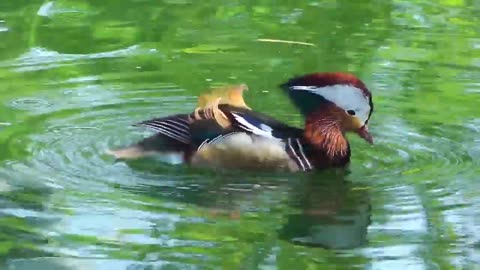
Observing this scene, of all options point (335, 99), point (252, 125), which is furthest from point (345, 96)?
point (252, 125)

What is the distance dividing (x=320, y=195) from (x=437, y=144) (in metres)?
0.88

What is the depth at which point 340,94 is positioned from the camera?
6.06 meters

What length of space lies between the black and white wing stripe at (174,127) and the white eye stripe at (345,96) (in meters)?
0.54

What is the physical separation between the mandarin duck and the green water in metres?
0.09

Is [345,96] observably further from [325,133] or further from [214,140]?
[214,140]

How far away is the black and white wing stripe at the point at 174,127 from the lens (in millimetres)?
6039

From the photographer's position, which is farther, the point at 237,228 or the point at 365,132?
the point at 365,132

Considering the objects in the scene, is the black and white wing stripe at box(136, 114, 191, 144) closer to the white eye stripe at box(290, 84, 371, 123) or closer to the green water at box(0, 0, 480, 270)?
the green water at box(0, 0, 480, 270)

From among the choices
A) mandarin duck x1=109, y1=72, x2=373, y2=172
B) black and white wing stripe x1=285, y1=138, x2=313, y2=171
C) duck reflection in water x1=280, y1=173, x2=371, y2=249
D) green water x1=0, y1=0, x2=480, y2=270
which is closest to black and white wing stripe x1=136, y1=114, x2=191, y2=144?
mandarin duck x1=109, y1=72, x2=373, y2=172

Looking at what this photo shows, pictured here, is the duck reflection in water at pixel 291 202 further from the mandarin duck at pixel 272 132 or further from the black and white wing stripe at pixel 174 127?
the black and white wing stripe at pixel 174 127

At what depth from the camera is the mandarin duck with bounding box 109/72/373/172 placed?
5934mm

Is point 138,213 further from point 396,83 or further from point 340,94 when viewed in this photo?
point 396,83

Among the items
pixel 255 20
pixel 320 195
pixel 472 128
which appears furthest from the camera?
pixel 255 20

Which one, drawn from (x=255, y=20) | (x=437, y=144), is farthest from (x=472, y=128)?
(x=255, y=20)
